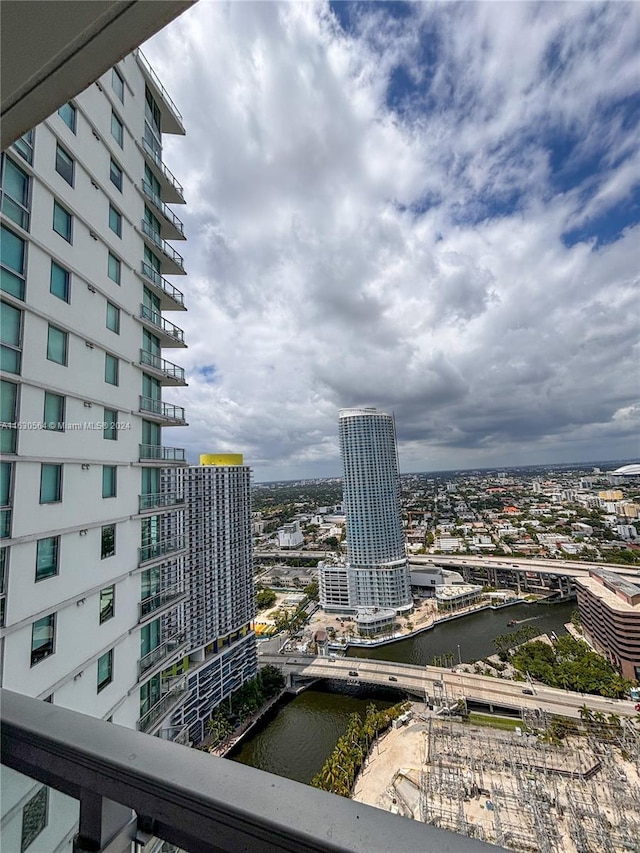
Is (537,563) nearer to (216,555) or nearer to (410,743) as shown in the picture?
(410,743)

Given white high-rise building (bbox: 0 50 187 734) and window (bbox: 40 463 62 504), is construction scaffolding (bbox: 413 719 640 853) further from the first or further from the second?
window (bbox: 40 463 62 504)

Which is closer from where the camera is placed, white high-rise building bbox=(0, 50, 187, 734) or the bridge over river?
white high-rise building bbox=(0, 50, 187, 734)

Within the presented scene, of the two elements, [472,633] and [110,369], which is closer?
[110,369]

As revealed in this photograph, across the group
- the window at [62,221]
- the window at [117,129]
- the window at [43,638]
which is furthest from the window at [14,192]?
the window at [43,638]

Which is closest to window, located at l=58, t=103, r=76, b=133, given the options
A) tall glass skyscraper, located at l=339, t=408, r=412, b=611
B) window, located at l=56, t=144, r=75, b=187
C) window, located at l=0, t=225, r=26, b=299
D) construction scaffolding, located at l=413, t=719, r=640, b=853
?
window, located at l=56, t=144, r=75, b=187

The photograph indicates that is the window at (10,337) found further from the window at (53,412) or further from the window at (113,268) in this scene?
the window at (113,268)

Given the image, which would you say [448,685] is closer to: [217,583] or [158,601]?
[217,583]

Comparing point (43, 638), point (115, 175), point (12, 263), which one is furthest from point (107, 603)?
point (115, 175)
